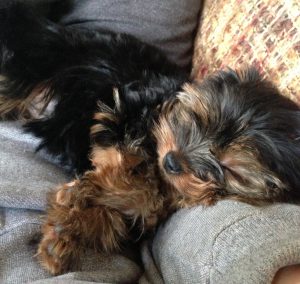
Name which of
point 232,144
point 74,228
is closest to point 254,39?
point 232,144

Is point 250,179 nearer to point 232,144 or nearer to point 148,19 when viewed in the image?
point 232,144

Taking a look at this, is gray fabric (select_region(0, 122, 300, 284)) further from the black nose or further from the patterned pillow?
the patterned pillow

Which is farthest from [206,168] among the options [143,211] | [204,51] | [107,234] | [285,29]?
[204,51]

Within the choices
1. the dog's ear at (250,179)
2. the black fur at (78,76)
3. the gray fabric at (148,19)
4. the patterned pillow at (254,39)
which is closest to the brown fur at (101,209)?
the black fur at (78,76)

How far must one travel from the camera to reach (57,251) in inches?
48.3

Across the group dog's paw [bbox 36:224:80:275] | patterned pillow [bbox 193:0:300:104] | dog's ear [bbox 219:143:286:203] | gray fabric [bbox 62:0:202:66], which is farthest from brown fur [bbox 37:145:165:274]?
gray fabric [bbox 62:0:202:66]

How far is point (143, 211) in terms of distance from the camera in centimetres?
138

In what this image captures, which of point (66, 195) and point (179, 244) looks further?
point (66, 195)

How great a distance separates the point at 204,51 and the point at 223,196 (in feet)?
3.14

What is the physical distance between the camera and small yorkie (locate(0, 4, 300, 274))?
51.6 inches

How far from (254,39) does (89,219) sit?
1.02m

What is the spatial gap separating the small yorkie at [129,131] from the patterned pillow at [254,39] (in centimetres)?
23

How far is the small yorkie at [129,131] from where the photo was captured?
Answer: 1.31m

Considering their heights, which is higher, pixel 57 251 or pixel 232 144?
pixel 232 144
